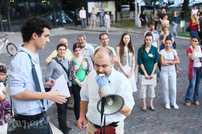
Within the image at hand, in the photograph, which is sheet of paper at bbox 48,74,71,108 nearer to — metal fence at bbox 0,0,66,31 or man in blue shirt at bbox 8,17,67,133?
man in blue shirt at bbox 8,17,67,133

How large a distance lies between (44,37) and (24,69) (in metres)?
0.45

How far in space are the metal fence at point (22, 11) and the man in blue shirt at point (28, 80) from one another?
19847 millimetres

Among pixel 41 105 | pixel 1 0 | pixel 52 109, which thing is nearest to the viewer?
pixel 41 105

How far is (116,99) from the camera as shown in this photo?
2.15 meters

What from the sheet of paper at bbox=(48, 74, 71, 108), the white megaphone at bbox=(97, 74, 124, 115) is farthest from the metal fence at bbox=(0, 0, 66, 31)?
the white megaphone at bbox=(97, 74, 124, 115)

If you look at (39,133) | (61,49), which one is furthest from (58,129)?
(39,133)

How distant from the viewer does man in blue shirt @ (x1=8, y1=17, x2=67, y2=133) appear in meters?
2.30

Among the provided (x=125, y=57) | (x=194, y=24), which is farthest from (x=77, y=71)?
(x=194, y=24)

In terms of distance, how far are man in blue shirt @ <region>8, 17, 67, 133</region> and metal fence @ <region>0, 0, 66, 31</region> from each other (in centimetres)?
1985

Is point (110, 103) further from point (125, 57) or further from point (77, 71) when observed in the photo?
point (125, 57)

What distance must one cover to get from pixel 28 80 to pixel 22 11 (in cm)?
2085

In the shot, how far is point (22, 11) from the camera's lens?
69.7 ft

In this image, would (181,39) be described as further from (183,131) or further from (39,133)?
(39,133)

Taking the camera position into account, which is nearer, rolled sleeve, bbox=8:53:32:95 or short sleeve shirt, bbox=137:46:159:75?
rolled sleeve, bbox=8:53:32:95
